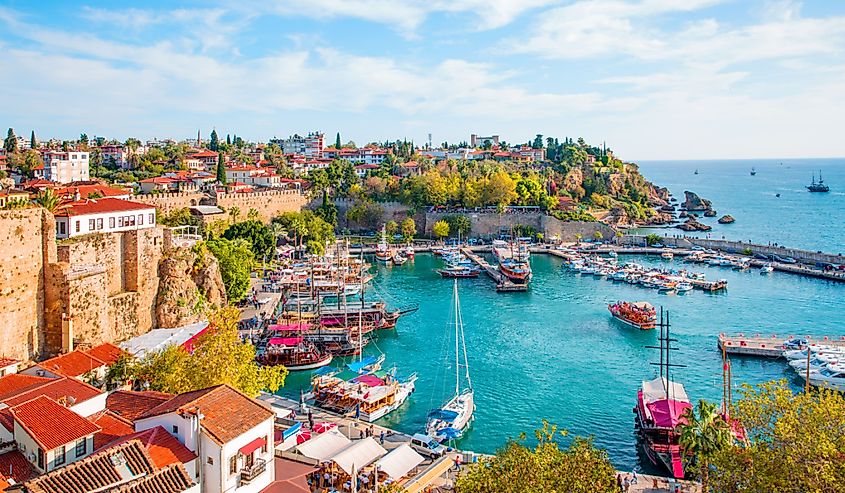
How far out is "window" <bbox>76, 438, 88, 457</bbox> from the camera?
42.8ft

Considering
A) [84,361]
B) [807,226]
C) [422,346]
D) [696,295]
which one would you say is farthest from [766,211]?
[84,361]

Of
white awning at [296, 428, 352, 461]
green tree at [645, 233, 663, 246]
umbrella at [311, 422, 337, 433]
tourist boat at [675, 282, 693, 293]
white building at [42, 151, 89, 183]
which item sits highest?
white building at [42, 151, 89, 183]

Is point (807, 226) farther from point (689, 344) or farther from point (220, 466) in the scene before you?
point (220, 466)

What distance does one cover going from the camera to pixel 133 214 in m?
31.7

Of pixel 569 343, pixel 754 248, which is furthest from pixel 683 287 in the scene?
pixel 754 248

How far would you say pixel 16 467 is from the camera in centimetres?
1267

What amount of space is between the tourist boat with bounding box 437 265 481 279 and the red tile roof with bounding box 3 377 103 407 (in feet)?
118

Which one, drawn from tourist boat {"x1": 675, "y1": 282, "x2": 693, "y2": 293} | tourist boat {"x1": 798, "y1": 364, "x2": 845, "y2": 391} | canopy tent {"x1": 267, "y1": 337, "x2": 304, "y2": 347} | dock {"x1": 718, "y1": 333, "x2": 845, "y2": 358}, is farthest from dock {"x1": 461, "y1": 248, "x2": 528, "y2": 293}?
tourist boat {"x1": 798, "y1": 364, "x2": 845, "y2": 391}

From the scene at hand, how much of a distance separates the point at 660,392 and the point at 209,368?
47.8 feet

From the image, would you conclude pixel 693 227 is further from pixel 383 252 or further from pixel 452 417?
pixel 452 417

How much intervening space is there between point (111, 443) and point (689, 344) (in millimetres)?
26961

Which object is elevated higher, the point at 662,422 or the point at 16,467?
the point at 16,467

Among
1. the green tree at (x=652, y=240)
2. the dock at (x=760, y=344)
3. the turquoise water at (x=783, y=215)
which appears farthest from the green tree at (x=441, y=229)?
the dock at (x=760, y=344)

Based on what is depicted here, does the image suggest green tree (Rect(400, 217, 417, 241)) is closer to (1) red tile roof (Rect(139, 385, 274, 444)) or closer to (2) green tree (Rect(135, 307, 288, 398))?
(2) green tree (Rect(135, 307, 288, 398))
